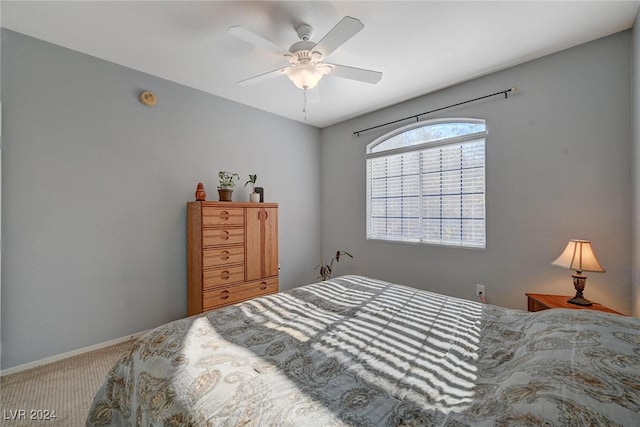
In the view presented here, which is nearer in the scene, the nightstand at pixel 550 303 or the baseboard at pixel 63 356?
the nightstand at pixel 550 303

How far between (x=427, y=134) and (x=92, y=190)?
139 inches

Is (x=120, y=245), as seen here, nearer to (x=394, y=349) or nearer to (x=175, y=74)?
(x=175, y=74)

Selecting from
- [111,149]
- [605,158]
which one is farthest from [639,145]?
[111,149]

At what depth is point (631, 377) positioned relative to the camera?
0.70m

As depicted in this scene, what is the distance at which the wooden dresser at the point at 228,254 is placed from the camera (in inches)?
107

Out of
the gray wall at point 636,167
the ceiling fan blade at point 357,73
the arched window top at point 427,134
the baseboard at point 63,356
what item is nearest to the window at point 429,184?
the arched window top at point 427,134

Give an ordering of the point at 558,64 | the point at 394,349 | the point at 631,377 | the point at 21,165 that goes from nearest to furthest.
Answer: the point at 631,377 < the point at 394,349 < the point at 21,165 < the point at 558,64

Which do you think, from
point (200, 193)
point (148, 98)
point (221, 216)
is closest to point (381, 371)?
point (221, 216)

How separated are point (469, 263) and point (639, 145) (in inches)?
60.8

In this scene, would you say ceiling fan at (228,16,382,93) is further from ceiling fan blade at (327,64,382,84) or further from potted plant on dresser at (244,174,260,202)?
A: potted plant on dresser at (244,174,260,202)

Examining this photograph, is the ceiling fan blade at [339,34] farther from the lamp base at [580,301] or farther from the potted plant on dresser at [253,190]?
the lamp base at [580,301]

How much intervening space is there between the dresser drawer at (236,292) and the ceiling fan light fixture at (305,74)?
2.16m

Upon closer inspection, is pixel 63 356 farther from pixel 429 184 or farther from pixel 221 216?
pixel 429 184

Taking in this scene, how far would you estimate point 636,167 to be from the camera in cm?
192
